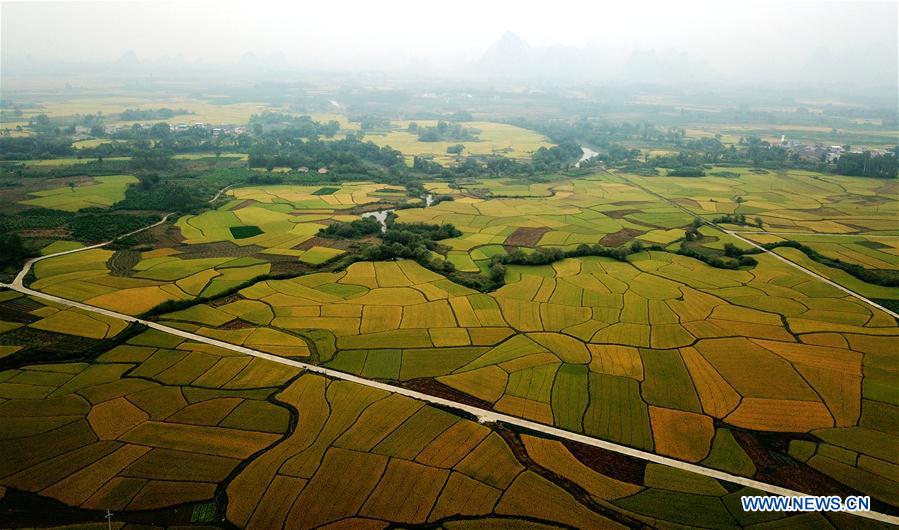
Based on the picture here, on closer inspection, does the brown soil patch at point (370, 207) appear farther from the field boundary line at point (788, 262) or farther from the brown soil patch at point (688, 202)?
the brown soil patch at point (688, 202)

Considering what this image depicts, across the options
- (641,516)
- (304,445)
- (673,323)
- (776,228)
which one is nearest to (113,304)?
(304,445)

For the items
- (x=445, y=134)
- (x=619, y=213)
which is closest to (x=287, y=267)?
(x=619, y=213)

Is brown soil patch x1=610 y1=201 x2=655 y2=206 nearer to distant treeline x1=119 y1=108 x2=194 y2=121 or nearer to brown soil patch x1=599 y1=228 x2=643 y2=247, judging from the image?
brown soil patch x1=599 y1=228 x2=643 y2=247

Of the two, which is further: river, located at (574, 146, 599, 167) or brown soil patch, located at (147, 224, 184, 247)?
river, located at (574, 146, 599, 167)

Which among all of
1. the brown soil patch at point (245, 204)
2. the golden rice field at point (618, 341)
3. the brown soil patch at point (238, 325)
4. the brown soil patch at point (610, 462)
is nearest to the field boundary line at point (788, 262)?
the golden rice field at point (618, 341)

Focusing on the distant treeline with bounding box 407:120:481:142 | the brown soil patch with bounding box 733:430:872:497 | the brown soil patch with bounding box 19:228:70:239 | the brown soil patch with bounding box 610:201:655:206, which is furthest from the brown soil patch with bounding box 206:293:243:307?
the distant treeline with bounding box 407:120:481:142

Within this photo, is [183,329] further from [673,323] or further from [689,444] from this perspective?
[673,323]
